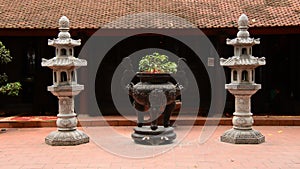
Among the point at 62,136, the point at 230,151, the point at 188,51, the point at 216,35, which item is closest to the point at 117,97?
the point at 188,51

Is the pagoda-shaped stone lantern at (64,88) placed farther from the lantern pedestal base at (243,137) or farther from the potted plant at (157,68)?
the lantern pedestal base at (243,137)

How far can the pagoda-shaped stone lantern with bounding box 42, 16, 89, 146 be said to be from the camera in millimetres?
9359

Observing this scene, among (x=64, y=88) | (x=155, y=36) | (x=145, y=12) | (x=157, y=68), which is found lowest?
(x=64, y=88)

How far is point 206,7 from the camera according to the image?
13859mm

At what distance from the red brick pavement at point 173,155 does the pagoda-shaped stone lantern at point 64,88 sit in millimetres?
260

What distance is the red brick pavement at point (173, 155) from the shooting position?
7.25m

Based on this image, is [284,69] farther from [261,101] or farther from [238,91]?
[238,91]

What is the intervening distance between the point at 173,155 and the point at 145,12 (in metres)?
6.57

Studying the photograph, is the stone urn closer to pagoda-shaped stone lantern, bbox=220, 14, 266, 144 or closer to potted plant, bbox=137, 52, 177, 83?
potted plant, bbox=137, 52, 177, 83

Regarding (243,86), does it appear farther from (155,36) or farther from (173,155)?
(155,36)

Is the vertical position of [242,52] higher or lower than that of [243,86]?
higher

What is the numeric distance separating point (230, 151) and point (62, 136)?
12.3 ft

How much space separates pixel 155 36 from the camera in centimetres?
1454

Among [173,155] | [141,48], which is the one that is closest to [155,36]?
[141,48]
